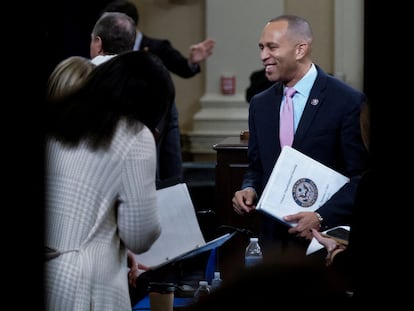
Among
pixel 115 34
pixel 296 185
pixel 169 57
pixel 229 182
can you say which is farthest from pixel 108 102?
pixel 169 57

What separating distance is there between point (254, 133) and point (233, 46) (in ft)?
14.9

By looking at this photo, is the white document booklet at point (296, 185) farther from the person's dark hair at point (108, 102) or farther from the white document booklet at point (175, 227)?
the person's dark hair at point (108, 102)

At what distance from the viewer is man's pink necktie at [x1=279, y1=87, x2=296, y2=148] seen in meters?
3.65

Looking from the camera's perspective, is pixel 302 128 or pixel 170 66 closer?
pixel 302 128

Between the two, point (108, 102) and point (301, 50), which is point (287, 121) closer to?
point (301, 50)

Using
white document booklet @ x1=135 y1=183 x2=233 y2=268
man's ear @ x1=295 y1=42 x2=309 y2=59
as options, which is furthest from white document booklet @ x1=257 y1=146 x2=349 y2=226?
man's ear @ x1=295 y1=42 x2=309 y2=59

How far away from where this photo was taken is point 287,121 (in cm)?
366

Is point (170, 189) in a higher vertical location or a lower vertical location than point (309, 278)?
lower

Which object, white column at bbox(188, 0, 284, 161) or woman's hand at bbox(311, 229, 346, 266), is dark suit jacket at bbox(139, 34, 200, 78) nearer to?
white column at bbox(188, 0, 284, 161)

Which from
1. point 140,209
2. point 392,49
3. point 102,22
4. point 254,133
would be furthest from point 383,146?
point 102,22

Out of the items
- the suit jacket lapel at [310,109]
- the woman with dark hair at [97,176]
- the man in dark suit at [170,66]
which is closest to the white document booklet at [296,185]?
the suit jacket lapel at [310,109]

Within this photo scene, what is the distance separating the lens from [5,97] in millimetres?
1639

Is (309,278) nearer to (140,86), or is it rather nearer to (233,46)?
(140,86)

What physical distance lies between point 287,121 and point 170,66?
235 cm
